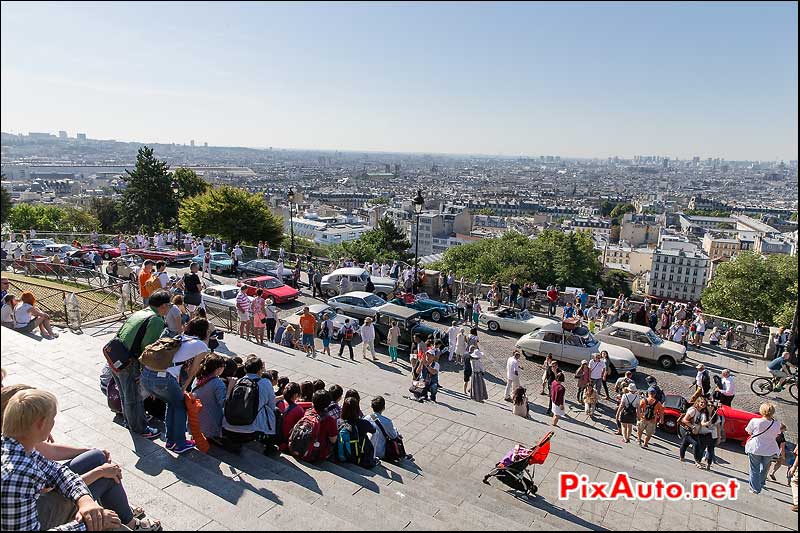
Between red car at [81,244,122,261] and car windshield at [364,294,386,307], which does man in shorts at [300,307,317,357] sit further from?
red car at [81,244,122,261]

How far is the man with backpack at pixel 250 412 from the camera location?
21.2 ft

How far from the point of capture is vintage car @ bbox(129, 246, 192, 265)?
25.8 m

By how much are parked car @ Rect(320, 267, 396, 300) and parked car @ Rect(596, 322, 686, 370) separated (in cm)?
842

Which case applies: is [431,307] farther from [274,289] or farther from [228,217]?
[228,217]

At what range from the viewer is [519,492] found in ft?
24.1

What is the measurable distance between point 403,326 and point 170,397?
31.7ft

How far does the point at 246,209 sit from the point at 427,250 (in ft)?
383

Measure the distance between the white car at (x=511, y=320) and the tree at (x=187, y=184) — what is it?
39.8 meters

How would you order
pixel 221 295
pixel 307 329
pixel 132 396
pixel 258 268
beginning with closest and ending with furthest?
pixel 132 396 < pixel 307 329 < pixel 221 295 < pixel 258 268

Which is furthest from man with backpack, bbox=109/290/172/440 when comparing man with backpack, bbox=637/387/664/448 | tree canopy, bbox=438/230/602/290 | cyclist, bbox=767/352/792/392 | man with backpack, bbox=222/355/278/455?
tree canopy, bbox=438/230/602/290

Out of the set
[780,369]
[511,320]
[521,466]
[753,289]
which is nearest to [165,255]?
[511,320]

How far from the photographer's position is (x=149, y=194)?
47.0m

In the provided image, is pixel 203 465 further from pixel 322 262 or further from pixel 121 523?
pixel 322 262

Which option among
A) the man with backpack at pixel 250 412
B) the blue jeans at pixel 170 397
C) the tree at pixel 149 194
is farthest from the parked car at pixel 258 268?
the tree at pixel 149 194
